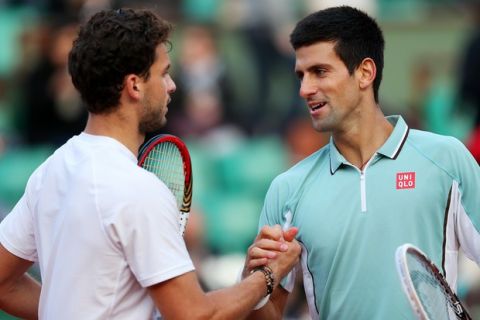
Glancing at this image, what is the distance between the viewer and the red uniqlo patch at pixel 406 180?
4.12 meters

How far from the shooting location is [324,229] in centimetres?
417

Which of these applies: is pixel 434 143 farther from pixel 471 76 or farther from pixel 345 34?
pixel 471 76

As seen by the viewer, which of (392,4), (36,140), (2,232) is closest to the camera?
(2,232)

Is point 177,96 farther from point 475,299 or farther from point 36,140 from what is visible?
point 475,299

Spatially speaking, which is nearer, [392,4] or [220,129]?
[220,129]

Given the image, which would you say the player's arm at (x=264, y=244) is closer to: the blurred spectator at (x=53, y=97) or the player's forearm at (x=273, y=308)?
the player's forearm at (x=273, y=308)

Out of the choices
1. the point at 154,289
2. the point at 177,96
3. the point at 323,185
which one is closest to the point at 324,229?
the point at 323,185

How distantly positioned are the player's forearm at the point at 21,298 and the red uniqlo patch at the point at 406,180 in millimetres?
1444

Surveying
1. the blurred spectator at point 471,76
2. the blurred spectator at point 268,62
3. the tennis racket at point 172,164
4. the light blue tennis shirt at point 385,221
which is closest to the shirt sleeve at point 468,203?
the light blue tennis shirt at point 385,221

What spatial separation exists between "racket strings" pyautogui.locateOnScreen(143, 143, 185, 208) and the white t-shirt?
14.3 inches

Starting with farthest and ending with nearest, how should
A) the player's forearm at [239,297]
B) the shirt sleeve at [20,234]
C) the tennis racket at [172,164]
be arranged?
1. the tennis racket at [172,164]
2. the shirt sleeve at [20,234]
3. the player's forearm at [239,297]

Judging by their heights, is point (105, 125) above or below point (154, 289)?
above

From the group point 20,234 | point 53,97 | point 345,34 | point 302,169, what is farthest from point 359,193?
point 53,97

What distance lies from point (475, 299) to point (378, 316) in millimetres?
3973
